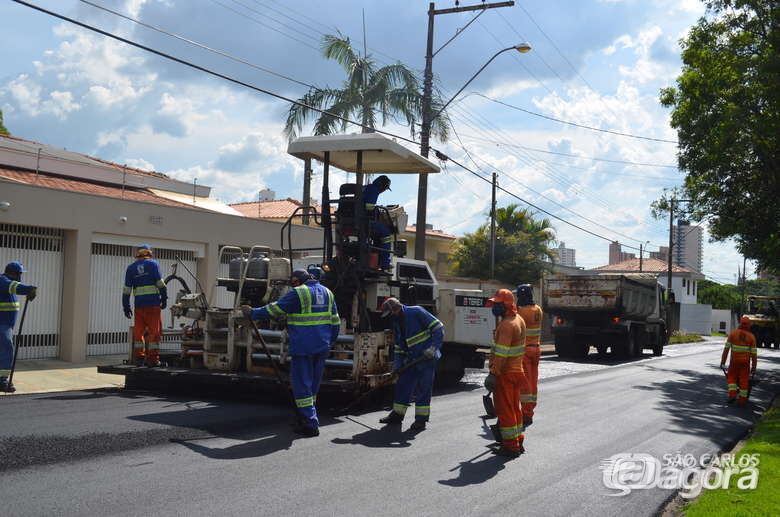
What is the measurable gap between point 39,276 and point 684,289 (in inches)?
2450

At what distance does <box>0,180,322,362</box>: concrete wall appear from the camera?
1336 cm

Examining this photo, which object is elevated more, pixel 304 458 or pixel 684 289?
pixel 684 289

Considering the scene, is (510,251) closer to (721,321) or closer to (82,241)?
(82,241)

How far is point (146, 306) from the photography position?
1003cm

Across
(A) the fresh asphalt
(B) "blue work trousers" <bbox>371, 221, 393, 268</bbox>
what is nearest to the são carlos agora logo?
(A) the fresh asphalt

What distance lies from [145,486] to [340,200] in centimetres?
544

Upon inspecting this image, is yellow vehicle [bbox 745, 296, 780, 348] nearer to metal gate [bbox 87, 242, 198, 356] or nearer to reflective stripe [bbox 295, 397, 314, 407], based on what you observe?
metal gate [bbox 87, 242, 198, 356]

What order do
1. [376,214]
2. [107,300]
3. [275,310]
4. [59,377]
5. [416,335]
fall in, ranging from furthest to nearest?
→ [107,300] → [59,377] → [376,214] → [416,335] → [275,310]

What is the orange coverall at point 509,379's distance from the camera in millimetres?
7016

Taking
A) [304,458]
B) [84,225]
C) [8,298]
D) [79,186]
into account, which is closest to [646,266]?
[79,186]

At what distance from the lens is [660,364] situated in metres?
20.9

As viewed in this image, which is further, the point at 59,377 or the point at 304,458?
the point at 59,377

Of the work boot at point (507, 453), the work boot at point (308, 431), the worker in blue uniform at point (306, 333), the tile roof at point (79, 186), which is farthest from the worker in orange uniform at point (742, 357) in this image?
the tile roof at point (79, 186)

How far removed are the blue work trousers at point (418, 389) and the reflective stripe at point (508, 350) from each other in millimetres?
1397
